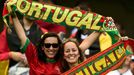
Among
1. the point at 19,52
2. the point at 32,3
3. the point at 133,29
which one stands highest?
the point at 32,3

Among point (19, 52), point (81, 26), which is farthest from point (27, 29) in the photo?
point (81, 26)

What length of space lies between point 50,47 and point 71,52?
0.90 feet

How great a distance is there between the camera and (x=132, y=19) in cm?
1426

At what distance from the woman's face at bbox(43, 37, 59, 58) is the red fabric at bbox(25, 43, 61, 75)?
0.13 m

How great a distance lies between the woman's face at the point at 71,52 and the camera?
8750mm

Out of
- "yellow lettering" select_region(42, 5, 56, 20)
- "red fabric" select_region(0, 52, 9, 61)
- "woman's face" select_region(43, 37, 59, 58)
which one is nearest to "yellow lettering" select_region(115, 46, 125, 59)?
"woman's face" select_region(43, 37, 59, 58)

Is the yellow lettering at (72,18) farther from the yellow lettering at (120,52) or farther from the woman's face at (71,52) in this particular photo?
the yellow lettering at (120,52)

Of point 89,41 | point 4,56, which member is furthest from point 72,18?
point 4,56

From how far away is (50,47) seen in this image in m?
8.84

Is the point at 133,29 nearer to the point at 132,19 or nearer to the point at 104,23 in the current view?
the point at 132,19

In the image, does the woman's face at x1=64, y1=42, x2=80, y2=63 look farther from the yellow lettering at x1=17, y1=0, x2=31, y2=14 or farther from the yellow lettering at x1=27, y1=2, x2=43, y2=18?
the yellow lettering at x1=17, y1=0, x2=31, y2=14

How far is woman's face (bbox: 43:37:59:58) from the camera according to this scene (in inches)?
348

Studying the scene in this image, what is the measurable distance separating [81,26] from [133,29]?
5.53m

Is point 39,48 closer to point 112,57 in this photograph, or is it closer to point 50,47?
point 50,47
